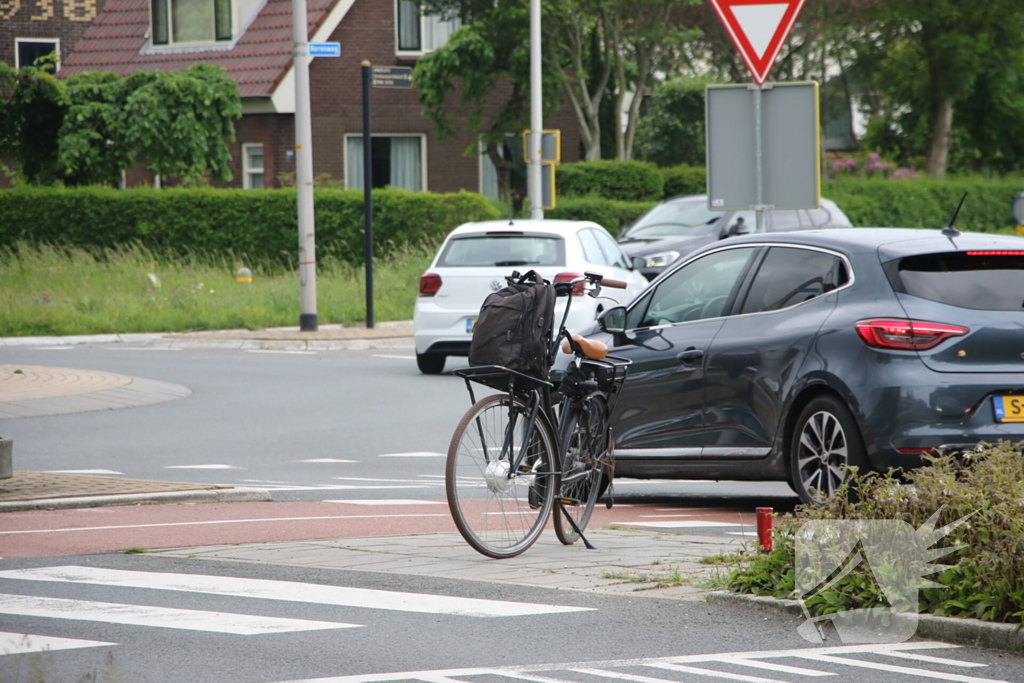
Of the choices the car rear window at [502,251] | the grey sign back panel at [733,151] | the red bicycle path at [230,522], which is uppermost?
the grey sign back panel at [733,151]

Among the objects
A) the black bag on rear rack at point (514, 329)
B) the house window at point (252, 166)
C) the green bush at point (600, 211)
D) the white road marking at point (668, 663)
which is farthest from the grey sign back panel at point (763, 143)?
the house window at point (252, 166)

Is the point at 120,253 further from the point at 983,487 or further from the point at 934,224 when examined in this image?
the point at 983,487

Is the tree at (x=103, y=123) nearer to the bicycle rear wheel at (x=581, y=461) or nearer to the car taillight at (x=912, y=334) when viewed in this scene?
the bicycle rear wheel at (x=581, y=461)

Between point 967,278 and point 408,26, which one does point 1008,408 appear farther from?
point 408,26

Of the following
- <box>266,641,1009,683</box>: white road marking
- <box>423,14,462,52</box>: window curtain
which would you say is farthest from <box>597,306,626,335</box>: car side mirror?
<box>423,14,462,52</box>: window curtain

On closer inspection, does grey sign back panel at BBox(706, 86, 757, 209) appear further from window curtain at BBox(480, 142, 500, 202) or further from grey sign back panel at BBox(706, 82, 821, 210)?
window curtain at BBox(480, 142, 500, 202)

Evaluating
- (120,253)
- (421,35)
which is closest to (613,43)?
(421,35)

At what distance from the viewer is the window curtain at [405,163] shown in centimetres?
3978

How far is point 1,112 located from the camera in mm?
33250

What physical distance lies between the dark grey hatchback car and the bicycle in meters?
1.13

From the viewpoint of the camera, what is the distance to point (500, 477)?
749cm

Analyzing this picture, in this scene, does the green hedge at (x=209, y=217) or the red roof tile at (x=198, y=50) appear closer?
the green hedge at (x=209, y=217)

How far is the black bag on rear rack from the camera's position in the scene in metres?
7.42

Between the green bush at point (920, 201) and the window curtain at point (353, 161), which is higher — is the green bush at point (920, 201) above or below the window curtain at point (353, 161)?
below
